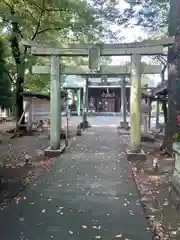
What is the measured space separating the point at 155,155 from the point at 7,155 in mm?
4916

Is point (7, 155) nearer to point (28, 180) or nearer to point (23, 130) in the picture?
point (28, 180)

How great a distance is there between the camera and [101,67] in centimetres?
1102

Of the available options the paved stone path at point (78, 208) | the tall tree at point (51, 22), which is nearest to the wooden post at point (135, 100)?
the paved stone path at point (78, 208)

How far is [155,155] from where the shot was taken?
11.1 metres

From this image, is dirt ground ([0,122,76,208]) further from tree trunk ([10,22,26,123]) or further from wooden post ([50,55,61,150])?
tree trunk ([10,22,26,123])

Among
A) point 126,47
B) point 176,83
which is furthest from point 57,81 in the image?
point 176,83

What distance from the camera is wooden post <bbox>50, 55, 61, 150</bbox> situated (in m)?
11.0

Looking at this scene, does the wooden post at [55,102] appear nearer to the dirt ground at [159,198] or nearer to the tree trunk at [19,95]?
the dirt ground at [159,198]

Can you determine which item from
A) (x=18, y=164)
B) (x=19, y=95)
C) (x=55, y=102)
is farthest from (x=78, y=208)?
(x=19, y=95)

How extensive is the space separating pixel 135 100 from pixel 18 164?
4.06m

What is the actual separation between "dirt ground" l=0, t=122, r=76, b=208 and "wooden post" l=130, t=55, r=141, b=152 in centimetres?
272

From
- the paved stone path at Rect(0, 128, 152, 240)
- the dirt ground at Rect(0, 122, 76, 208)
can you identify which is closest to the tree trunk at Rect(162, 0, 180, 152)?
the paved stone path at Rect(0, 128, 152, 240)

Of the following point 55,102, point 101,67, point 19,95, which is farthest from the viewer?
point 19,95

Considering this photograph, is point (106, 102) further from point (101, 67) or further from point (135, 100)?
point (135, 100)
